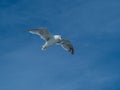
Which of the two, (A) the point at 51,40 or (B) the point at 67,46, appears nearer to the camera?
(A) the point at 51,40

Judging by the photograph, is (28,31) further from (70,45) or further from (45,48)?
(70,45)

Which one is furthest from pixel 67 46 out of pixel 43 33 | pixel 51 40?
pixel 43 33

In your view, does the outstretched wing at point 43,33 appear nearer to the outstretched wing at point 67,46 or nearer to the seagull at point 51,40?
the seagull at point 51,40

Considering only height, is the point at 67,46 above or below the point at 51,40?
above

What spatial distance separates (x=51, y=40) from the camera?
56.3 meters

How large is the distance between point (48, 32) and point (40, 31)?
1.21m

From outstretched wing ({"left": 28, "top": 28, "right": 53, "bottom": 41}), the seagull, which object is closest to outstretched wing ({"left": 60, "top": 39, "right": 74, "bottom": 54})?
the seagull

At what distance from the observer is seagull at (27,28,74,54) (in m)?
55.2

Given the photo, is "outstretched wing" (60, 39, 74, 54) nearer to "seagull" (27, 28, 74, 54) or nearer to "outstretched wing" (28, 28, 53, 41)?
"seagull" (27, 28, 74, 54)

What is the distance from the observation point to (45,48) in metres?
54.9

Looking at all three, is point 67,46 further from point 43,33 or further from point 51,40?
point 43,33

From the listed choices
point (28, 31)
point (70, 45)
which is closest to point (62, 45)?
point (70, 45)

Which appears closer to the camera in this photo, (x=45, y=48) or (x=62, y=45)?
(x=45, y=48)

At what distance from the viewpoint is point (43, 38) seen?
5675 centimetres
